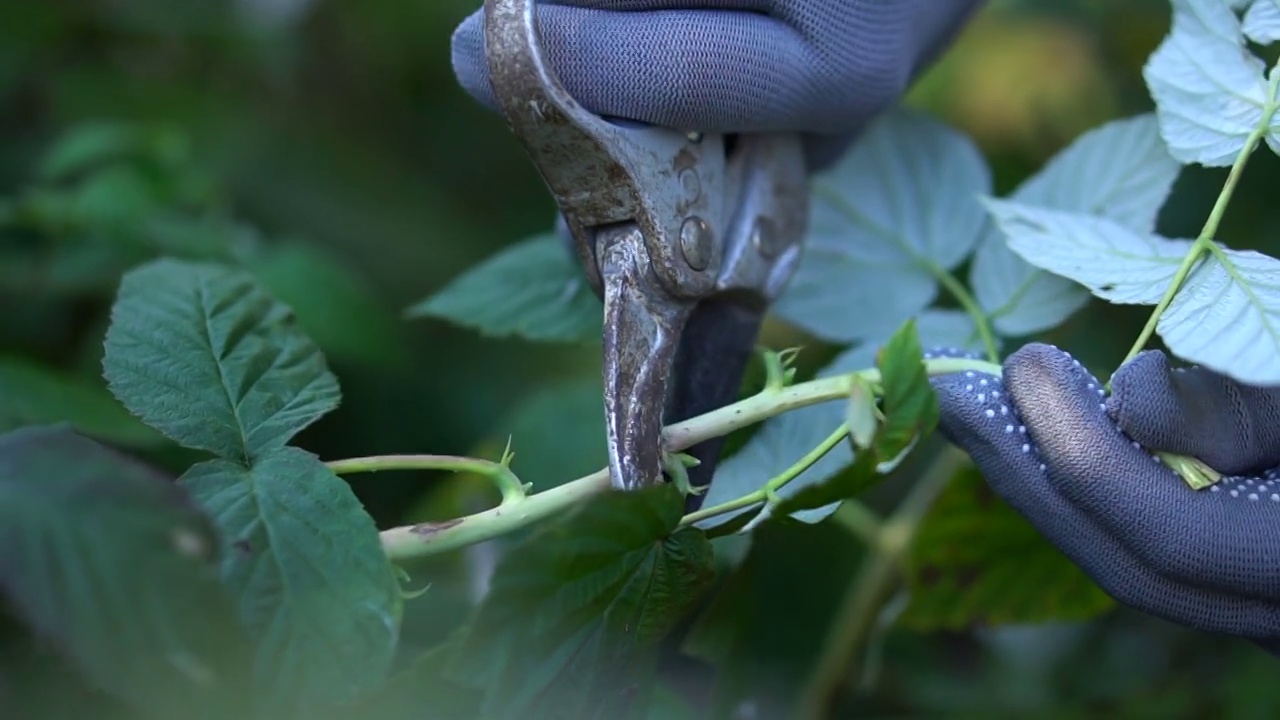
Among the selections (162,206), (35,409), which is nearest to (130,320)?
(35,409)

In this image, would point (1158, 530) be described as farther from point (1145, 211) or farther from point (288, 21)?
point (288, 21)

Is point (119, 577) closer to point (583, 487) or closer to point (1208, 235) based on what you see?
point (583, 487)

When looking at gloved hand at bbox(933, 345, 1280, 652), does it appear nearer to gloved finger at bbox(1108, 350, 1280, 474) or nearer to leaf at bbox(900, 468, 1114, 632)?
gloved finger at bbox(1108, 350, 1280, 474)

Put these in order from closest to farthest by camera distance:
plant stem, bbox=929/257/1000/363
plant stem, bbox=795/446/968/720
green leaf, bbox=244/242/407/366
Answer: plant stem, bbox=929/257/1000/363 → plant stem, bbox=795/446/968/720 → green leaf, bbox=244/242/407/366

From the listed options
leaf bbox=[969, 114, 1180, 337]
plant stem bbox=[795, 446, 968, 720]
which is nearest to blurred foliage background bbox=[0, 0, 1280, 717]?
plant stem bbox=[795, 446, 968, 720]

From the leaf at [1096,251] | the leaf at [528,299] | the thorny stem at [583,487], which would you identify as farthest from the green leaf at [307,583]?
the leaf at [1096,251]

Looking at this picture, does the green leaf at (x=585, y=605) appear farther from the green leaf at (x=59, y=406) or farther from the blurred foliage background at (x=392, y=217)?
the green leaf at (x=59, y=406)
